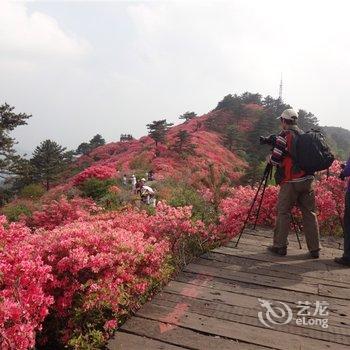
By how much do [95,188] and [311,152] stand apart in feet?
48.1

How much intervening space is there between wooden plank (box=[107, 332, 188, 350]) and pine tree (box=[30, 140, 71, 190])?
98.2 feet

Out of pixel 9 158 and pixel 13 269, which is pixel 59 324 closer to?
pixel 13 269

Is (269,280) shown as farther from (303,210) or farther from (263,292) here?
(303,210)

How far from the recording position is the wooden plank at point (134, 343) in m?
3.38

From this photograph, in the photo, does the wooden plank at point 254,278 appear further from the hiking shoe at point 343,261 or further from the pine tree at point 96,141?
the pine tree at point 96,141

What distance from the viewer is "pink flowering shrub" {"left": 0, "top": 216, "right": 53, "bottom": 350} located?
3.35 metres

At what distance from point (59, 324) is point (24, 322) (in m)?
0.80

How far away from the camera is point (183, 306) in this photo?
415cm

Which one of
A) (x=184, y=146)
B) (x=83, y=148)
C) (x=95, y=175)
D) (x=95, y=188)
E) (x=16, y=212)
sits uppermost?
(x=184, y=146)

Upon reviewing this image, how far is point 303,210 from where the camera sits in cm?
590

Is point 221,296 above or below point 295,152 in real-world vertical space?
below

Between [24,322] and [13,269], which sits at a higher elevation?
[13,269]

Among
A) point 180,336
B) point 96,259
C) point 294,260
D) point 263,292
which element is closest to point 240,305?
point 263,292

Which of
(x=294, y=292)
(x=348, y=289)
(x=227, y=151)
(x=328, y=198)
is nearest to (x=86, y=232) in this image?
(x=294, y=292)
